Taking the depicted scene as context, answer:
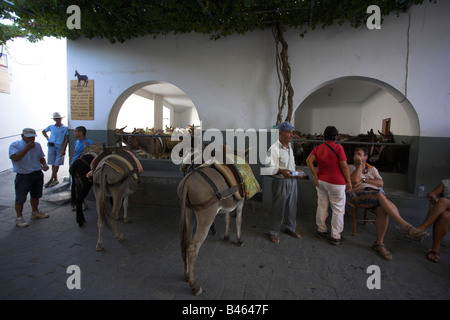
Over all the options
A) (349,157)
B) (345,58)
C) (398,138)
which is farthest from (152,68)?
(398,138)

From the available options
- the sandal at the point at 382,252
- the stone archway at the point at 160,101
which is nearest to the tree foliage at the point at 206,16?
the stone archway at the point at 160,101

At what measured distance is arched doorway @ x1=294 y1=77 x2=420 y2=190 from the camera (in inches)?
186

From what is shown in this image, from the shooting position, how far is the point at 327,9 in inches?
169

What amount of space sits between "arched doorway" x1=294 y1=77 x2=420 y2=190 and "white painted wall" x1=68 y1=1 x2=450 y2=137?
8.9 inches

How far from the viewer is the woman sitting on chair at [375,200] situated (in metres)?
3.28

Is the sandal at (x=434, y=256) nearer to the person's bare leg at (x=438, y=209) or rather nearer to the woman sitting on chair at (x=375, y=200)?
the woman sitting on chair at (x=375, y=200)

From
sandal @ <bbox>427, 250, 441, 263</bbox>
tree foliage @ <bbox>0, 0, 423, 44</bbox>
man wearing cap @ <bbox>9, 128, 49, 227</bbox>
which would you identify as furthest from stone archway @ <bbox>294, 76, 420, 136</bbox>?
man wearing cap @ <bbox>9, 128, 49, 227</bbox>

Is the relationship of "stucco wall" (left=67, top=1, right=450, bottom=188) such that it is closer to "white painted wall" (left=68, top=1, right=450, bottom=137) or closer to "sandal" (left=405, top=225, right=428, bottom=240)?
"white painted wall" (left=68, top=1, right=450, bottom=137)

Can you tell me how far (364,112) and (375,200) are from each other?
30.5ft

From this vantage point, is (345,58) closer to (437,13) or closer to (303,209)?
(437,13)

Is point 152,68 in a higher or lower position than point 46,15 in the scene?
lower

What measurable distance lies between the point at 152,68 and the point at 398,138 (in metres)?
6.99
